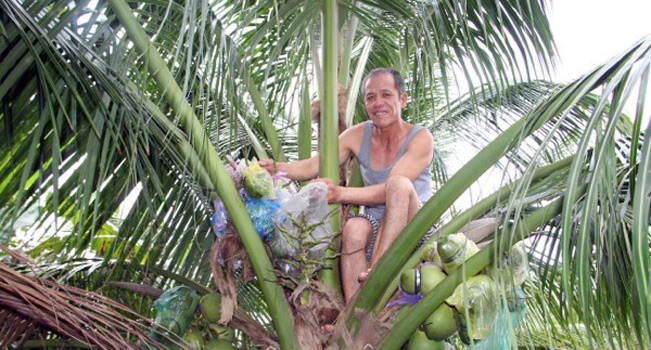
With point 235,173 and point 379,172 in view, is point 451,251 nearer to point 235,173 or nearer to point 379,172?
point 235,173

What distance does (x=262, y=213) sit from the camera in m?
2.22

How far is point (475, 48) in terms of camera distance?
97.7 inches

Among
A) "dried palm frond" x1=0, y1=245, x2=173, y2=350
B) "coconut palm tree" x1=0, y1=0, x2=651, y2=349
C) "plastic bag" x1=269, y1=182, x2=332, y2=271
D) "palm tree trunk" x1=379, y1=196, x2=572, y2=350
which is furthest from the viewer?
"plastic bag" x1=269, y1=182, x2=332, y2=271

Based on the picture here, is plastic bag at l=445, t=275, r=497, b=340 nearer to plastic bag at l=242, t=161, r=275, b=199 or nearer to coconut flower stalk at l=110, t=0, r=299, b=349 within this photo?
coconut flower stalk at l=110, t=0, r=299, b=349

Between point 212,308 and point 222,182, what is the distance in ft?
1.55

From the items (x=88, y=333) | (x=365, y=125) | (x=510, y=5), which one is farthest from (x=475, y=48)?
(x=88, y=333)

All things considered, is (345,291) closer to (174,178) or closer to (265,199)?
(265,199)

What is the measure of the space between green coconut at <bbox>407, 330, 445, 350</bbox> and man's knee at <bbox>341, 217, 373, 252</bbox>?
49 cm

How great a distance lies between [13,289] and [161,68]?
105 cm

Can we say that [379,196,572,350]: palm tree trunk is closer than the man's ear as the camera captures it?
Yes

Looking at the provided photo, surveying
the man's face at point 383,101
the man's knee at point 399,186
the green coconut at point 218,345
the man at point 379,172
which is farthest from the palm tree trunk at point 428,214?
the man's face at point 383,101

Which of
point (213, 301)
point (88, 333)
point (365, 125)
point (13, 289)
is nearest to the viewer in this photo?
point (13, 289)

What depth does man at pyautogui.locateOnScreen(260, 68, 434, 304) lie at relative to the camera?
242 cm

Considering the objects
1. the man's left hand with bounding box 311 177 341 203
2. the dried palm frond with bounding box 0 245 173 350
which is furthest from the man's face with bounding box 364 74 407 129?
the dried palm frond with bounding box 0 245 173 350
